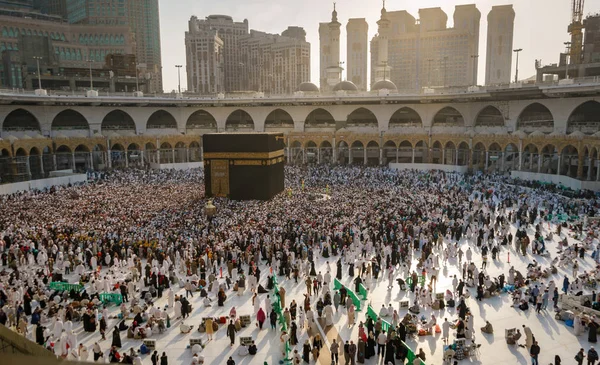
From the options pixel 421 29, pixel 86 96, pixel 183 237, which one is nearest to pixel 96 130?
pixel 86 96

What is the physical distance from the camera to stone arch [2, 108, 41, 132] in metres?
36.7

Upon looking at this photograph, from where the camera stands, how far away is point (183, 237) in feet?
54.9

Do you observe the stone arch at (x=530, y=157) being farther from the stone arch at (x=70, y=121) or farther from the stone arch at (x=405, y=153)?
the stone arch at (x=70, y=121)

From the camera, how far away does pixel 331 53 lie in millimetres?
77438

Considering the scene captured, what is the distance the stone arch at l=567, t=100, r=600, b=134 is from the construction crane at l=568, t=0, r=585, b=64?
12146 millimetres

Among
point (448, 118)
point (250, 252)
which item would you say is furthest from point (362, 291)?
point (448, 118)

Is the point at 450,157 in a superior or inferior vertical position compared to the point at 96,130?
inferior

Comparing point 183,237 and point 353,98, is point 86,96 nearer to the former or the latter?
point 353,98

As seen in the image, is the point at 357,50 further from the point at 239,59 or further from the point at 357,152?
the point at 357,152

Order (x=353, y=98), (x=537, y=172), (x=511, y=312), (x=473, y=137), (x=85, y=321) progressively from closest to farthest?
(x=85, y=321), (x=511, y=312), (x=537, y=172), (x=473, y=137), (x=353, y=98)

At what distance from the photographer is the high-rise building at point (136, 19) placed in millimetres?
69062

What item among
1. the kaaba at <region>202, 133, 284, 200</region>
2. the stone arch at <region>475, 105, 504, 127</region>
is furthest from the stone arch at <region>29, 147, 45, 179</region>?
the stone arch at <region>475, 105, 504, 127</region>

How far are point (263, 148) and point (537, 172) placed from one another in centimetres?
1876

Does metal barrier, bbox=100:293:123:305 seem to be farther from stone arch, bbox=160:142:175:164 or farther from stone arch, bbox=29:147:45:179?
stone arch, bbox=160:142:175:164
